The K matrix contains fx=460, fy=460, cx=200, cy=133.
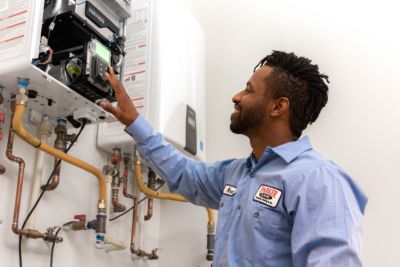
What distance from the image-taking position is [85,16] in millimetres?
1461

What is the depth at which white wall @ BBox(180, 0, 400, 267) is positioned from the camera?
74.8 inches

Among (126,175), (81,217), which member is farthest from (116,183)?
(81,217)

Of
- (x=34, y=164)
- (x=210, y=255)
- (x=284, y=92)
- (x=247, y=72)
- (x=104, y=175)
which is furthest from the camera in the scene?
(x=247, y=72)

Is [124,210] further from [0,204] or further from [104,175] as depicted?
[0,204]

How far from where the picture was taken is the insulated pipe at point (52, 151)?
54.5 inches

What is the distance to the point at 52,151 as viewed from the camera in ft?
4.99

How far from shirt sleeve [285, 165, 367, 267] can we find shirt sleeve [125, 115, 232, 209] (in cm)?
42

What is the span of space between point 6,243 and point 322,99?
43.1 inches

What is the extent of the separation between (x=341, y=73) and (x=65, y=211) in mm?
1363

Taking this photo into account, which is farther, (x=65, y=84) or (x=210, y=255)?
(x=210, y=255)

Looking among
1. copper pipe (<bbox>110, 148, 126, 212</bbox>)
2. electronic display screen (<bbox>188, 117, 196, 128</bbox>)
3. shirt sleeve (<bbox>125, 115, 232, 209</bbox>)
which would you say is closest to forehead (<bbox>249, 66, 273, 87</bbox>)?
shirt sleeve (<bbox>125, 115, 232, 209</bbox>)

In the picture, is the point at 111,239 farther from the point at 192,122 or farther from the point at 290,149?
the point at 290,149

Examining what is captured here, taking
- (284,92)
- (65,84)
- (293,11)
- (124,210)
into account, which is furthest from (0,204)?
(293,11)

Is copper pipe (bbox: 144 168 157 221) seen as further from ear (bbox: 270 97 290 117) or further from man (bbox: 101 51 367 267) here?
ear (bbox: 270 97 290 117)
